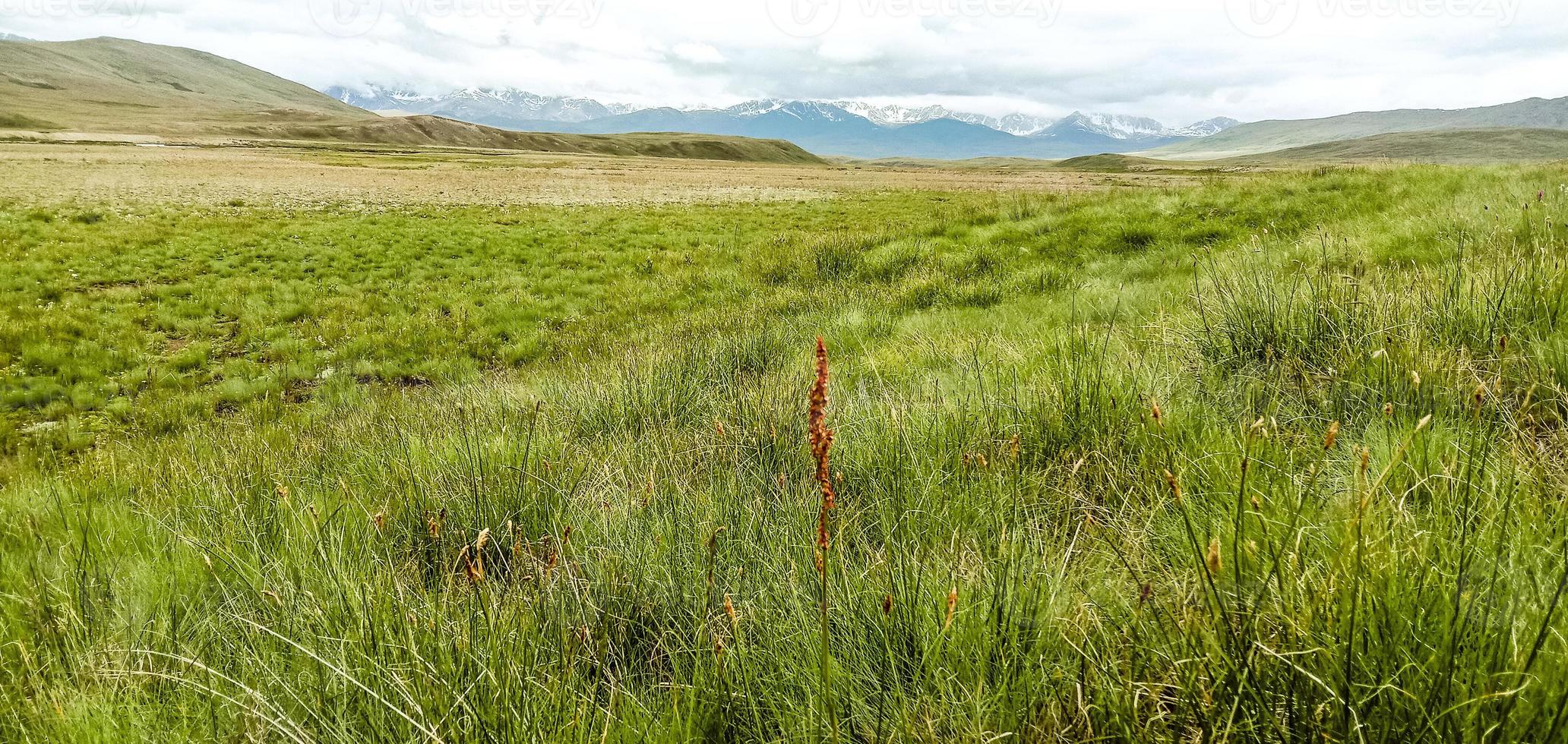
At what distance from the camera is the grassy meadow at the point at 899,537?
1437 millimetres

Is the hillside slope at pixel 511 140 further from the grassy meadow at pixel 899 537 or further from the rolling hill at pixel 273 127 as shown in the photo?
the grassy meadow at pixel 899 537

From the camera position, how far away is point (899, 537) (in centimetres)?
255

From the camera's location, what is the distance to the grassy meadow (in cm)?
144

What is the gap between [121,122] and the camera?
403 ft

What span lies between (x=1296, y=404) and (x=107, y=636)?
15.8 feet

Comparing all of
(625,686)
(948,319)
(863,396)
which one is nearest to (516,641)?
(625,686)

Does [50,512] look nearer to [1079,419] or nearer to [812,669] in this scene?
[812,669]

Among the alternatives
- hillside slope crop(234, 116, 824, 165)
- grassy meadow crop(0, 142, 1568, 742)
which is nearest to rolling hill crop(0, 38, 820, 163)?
hillside slope crop(234, 116, 824, 165)

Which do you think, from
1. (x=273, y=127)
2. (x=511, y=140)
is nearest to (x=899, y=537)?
(x=273, y=127)

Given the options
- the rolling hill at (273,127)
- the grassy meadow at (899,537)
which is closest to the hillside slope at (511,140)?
the rolling hill at (273,127)

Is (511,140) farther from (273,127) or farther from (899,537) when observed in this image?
(899,537)

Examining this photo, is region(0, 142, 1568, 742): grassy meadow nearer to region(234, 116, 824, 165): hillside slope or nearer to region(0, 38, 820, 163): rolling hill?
region(0, 38, 820, 163): rolling hill

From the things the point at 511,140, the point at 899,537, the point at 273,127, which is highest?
the point at 511,140

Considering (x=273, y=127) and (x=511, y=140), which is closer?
(x=273, y=127)
